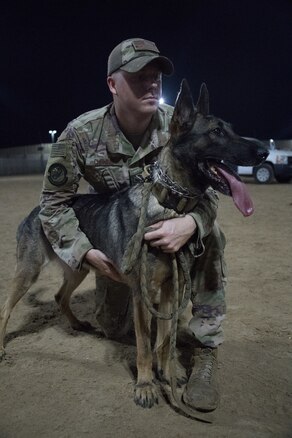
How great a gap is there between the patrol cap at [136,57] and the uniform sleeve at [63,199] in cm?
64

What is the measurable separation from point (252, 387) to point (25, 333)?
6.50ft

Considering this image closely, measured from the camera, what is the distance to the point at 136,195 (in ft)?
9.24

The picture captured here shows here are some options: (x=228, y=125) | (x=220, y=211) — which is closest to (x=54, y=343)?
(x=228, y=125)

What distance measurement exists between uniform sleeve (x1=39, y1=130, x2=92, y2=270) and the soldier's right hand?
6 centimetres

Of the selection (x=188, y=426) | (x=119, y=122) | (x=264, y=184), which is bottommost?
(x=264, y=184)

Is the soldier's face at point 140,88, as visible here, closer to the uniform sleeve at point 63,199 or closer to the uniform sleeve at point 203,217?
the uniform sleeve at point 63,199

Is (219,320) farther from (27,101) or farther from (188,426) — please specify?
(27,101)

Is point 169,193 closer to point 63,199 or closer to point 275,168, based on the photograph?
point 63,199

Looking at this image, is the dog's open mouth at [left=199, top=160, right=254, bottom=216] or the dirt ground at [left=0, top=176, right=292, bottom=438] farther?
the dog's open mouth at [left=199, top=160, right=254, bottom=216]

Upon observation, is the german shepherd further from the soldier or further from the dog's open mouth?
the soldier

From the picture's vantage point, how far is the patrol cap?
9.32 ft

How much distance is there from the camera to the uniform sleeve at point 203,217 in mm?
2732

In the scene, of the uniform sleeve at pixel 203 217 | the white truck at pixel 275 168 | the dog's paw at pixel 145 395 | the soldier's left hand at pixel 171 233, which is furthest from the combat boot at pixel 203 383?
the white truck at pixel 275 168

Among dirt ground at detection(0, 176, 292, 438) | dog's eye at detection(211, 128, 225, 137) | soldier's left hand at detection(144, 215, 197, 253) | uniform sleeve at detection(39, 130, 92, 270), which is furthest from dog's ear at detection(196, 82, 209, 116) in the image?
dirt ground at detection(0, 176, 292, 438)
